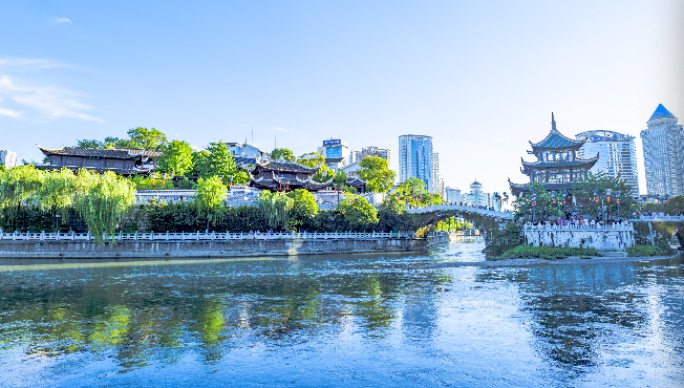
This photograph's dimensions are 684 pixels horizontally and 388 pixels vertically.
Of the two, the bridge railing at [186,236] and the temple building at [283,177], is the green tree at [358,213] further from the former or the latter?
the temple building at [283,177]

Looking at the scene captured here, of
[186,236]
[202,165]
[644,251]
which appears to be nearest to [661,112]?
[644,251]

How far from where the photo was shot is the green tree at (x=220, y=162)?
72250mm

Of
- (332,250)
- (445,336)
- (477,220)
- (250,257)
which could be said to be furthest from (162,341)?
(477,220)

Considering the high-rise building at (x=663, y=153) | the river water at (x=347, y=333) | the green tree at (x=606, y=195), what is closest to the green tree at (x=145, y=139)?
the river water at (x=347, y=333)

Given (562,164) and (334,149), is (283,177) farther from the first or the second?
(334,149)

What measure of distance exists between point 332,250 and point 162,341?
1699 inches

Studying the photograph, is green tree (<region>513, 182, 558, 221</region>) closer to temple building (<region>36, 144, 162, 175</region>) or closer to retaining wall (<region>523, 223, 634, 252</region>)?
retaining wall (<region>523, 223, 634, 252</region>)

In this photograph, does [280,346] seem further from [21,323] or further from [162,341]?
[21,323]

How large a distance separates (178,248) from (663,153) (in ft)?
447

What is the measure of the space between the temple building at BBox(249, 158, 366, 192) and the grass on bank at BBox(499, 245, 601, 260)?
35491mm

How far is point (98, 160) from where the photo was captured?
6700 centimetres

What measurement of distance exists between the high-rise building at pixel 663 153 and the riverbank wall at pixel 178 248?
90.5 meters

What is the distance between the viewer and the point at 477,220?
200ft

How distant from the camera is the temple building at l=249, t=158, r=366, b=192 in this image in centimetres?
7119
